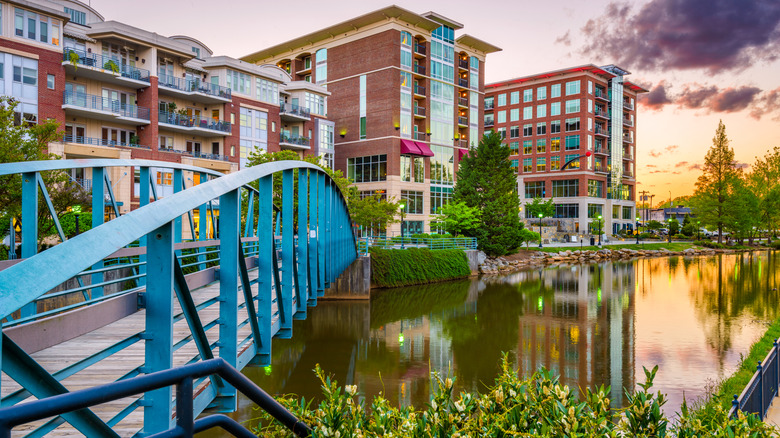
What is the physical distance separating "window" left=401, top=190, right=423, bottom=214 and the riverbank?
10832 mm

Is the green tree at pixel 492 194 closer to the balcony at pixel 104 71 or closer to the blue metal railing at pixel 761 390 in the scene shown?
the balcony at pixel 104 71

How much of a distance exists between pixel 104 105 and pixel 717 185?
76.2m

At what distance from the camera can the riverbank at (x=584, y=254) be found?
47.6 metres

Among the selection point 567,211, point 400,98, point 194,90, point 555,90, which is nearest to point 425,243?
point 400,98

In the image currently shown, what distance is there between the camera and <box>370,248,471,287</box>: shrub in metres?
34.6

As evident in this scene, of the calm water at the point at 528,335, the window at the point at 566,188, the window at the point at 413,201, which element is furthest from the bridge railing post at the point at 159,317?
the window at the point at 566,188

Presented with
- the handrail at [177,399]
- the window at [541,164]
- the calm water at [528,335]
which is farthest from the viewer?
the window at [541,164]

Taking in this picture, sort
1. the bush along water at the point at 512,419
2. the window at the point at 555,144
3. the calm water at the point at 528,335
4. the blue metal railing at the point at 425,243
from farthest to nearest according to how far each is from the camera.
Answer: the window at the point at 555,144, the blue metal railing at the point at 425,243, the calm water at the point at 528,335, the bush along water at the point at 512,419

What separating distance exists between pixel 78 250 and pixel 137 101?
43.5m

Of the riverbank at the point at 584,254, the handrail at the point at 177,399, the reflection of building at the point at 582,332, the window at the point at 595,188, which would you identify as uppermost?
the window at the point at 595,188

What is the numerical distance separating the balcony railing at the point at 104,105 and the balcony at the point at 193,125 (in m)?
1.44

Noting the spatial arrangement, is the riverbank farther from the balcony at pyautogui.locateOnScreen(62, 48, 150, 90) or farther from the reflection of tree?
the balcony at pyautogui.locateOnScreen(62, 48, 150, 90)

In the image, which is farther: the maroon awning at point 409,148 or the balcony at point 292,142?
the maroon awning at point 409,148

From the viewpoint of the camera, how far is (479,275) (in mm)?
43500
